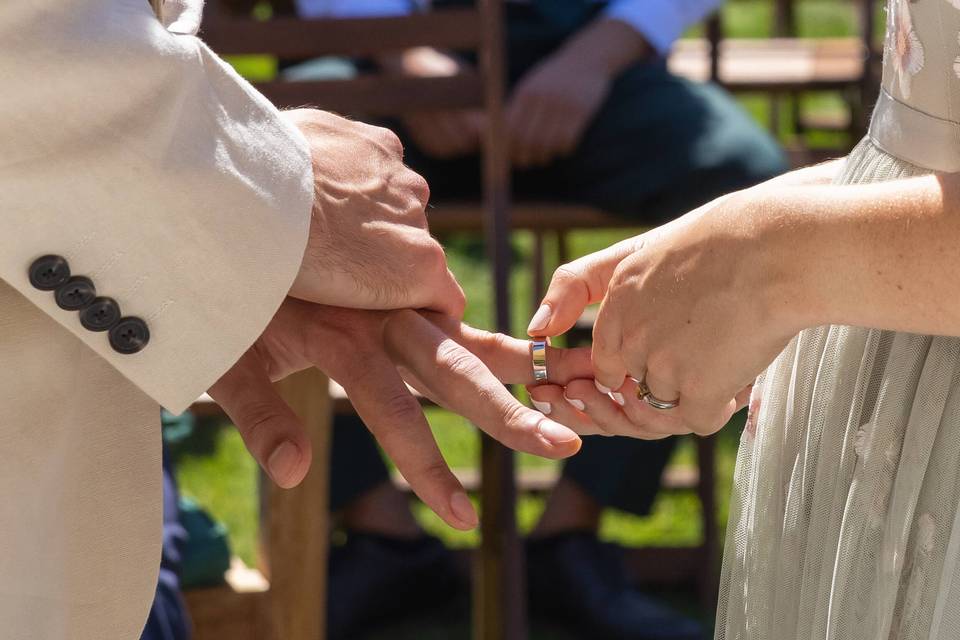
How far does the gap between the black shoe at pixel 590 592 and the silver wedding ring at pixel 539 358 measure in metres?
1.44

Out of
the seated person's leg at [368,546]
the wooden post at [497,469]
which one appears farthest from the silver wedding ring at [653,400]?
the seated person's leg at [368,546]

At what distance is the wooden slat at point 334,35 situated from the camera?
2535 millimetres

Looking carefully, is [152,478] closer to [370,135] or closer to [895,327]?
[370,135]

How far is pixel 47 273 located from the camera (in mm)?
1041

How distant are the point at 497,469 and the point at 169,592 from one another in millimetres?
801

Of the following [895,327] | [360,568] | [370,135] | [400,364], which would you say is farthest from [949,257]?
[360,568]

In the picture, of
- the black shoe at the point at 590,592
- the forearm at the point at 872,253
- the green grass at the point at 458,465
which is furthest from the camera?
→ the green grass at the point at 458,465

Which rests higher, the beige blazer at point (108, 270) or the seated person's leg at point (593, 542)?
the beige blazer at point (108, 270)

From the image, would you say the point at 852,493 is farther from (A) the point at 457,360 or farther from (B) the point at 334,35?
(B) the point at 334,35

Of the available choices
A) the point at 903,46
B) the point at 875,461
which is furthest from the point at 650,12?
the point at 875,461

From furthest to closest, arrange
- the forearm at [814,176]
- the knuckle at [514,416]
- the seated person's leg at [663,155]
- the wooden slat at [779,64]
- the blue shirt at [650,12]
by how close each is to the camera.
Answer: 1. the wooden slat at [779,64]
2. the blue shirt at [650,12]
3. the seated person's leg at [663,155]
4. the forearm at [814,176]
5. the knuckle at [514,416]

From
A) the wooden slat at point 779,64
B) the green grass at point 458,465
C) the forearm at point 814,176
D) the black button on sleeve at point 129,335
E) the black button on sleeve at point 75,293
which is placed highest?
the forearm at point 814,176

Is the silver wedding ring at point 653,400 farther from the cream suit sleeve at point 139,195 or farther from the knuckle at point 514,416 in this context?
the cream suit sleeve at point 139,195

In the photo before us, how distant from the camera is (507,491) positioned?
2.41 meters
